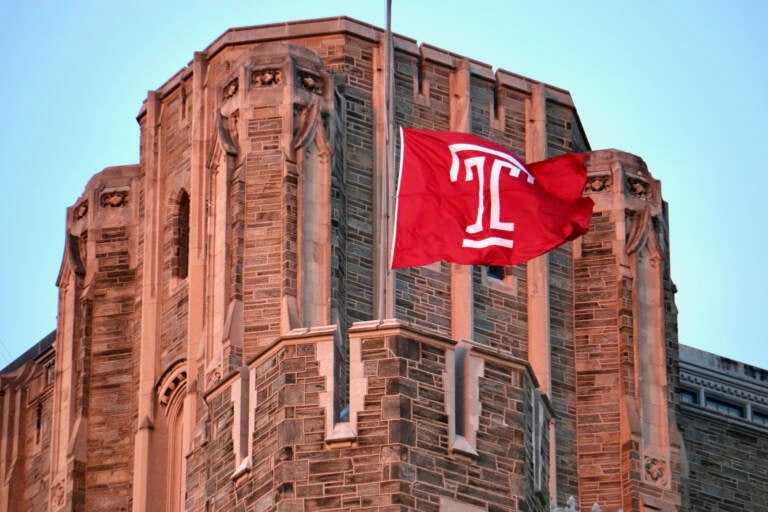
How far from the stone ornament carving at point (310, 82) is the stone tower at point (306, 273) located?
0.04 m

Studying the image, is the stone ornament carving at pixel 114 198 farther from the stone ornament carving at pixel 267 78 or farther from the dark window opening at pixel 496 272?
the dark window opening at pixel 496 272

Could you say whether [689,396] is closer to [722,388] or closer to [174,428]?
[722,388]

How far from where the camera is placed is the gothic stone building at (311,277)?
57.2 metres

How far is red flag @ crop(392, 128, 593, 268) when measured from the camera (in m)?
46.8

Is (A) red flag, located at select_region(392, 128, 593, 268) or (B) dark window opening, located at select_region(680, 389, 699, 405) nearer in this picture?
(A) red flag, located at select_region(392, 128, 593, 268)

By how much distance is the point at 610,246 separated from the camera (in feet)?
203

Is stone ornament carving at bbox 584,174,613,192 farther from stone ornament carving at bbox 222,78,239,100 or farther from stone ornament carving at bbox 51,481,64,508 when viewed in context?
stone ornament carving at bbox 51,481,64,508

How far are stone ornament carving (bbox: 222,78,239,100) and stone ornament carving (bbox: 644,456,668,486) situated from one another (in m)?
9.01

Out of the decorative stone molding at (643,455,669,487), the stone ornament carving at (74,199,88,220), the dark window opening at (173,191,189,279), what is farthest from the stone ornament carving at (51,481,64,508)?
the decorative stone molding at (643,455,669,487)

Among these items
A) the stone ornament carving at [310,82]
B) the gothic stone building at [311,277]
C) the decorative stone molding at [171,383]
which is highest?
the stone ornament carving at [310,82]

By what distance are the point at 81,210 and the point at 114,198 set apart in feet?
2.64

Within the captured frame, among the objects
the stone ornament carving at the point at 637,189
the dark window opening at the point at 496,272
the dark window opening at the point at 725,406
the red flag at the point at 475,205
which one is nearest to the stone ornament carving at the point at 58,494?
the dark window opening at the point at 496,272

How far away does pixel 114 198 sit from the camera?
204 ft

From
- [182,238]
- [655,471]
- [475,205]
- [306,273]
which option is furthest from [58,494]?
[475,205]
